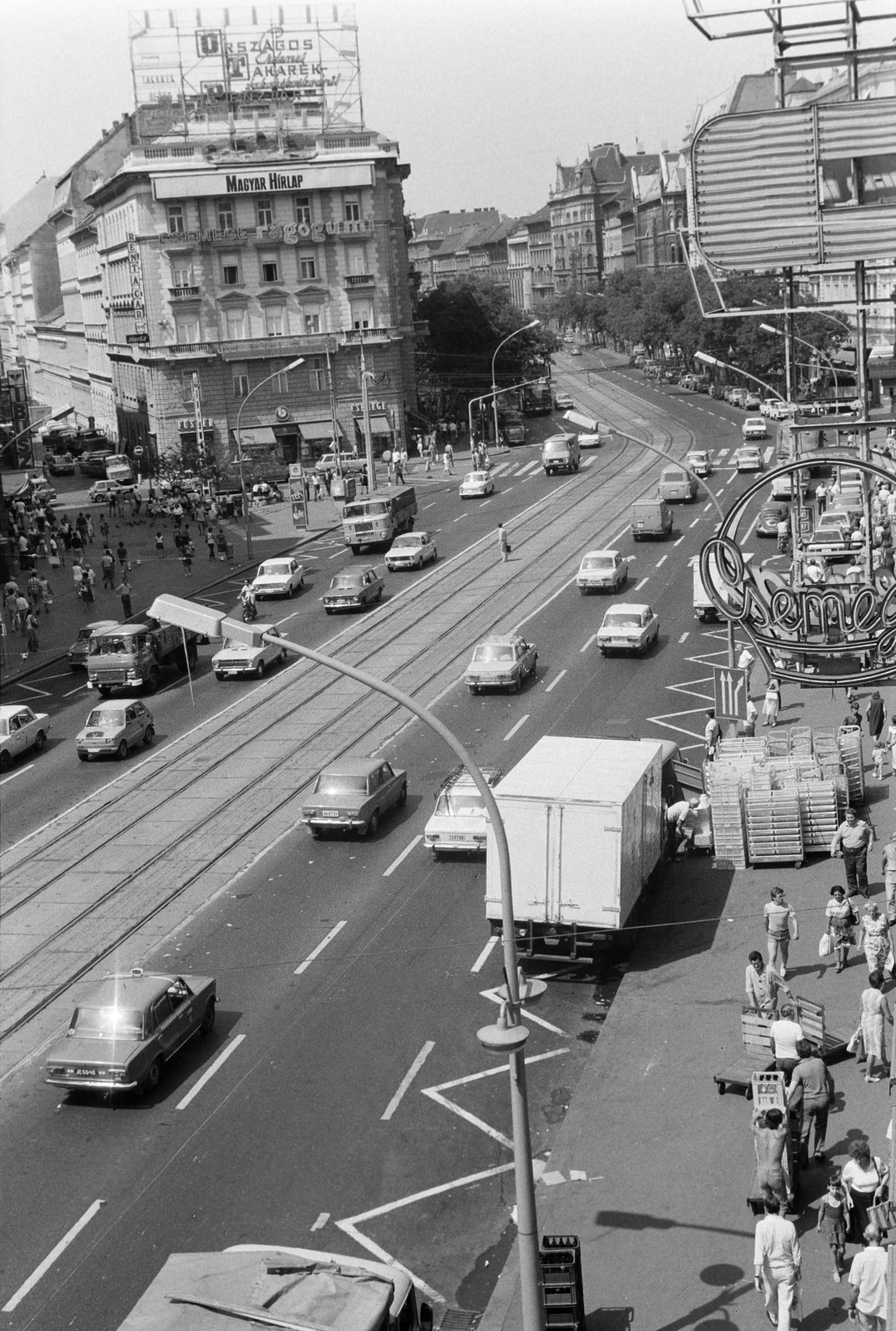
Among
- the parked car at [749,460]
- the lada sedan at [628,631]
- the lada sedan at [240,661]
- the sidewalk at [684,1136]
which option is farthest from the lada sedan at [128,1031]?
the parked car at [749,460]

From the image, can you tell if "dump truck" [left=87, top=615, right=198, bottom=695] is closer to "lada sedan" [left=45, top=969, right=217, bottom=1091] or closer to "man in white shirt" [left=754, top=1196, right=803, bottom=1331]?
"lada sedan" [left=45, top=969, right=217, bottom=1091]

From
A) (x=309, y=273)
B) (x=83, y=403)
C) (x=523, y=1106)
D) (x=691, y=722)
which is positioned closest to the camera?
(x=523, y=1106)

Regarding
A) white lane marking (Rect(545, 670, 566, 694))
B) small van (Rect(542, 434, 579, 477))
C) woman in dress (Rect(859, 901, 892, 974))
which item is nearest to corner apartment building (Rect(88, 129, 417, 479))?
small van (Rect(542, 434, 579, 477))

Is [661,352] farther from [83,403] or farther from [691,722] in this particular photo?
[691,722]

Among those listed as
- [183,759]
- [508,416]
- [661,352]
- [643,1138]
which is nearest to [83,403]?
[508,416]

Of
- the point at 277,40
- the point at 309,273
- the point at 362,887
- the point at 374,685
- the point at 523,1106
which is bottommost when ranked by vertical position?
the point at 362,887

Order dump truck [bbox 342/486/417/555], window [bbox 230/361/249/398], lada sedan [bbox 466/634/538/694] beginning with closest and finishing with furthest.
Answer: lada sedan [bbox 466/634/538/694] < dump truck [bbox 342/486/417/555] < window [bbox 230/361/249/398]
